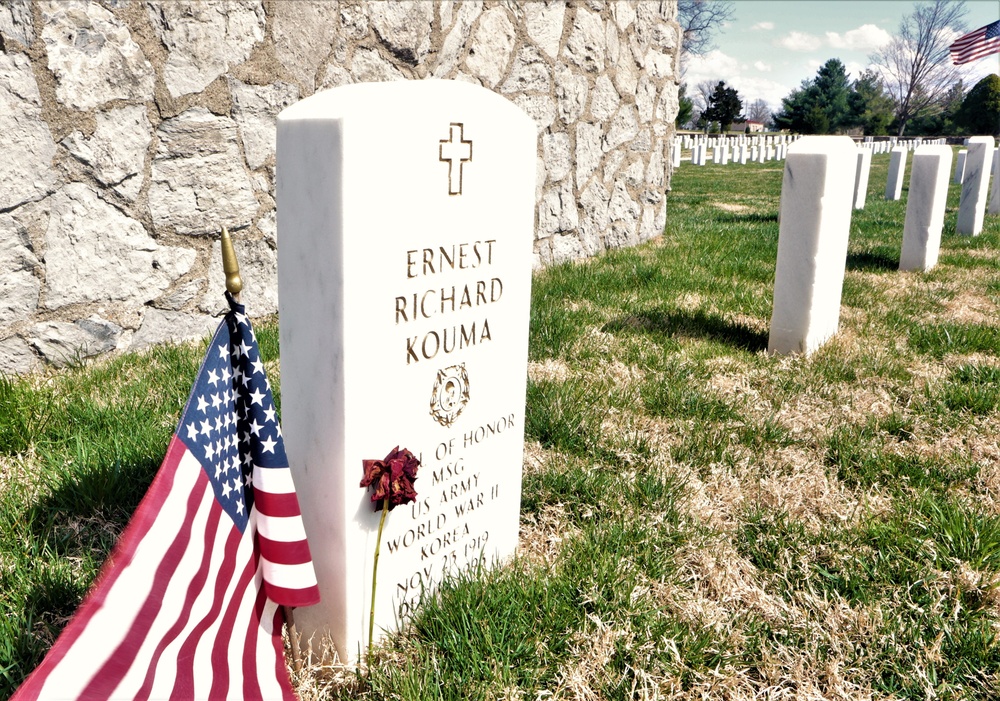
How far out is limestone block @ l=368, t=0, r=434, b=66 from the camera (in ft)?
13.9

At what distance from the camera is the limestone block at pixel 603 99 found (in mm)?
6035

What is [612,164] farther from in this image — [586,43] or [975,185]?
[975,185]

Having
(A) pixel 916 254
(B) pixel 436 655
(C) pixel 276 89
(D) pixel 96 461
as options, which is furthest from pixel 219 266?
(A) pixel 916 254

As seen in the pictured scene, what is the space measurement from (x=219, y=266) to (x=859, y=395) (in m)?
3.18

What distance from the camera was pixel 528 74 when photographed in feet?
17.7

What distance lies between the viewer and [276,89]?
12.7 ft

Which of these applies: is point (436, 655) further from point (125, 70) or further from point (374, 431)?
point (125, 70)

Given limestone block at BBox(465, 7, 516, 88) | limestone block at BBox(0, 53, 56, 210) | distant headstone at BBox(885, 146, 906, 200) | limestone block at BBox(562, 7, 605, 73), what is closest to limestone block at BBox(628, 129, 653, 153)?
limestone block at BBox(562, 7, 605, 73)

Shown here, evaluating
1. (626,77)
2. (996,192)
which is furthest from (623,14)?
(996,192)

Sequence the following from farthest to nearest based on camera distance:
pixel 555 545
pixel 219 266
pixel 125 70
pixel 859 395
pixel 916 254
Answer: pixel 916 254
pixel 219 266
pixel 859 395
pixel 125 70
pixel 555 545

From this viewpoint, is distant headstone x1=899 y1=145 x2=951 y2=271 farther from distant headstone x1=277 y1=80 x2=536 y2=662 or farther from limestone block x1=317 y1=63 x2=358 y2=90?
distant headstone x1=277 y1=80 x2=536 y2=662

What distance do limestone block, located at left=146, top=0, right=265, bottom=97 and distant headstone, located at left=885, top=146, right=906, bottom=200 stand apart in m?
11.2

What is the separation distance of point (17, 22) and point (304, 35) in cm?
138

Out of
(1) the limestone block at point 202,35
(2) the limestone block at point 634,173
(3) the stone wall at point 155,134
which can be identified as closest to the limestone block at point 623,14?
(2) the limestone block at point 634,173
